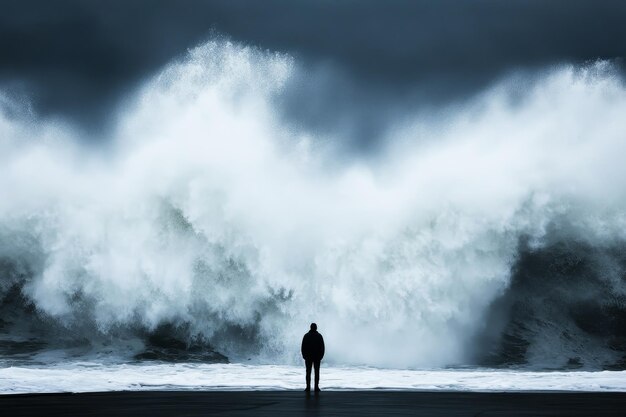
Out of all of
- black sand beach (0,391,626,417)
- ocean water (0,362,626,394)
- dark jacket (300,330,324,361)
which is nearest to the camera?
black sand beach (0,391,626,417)

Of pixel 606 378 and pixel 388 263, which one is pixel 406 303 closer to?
pixel 388 263

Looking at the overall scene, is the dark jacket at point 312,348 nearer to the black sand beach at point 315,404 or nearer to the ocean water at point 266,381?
the black sand beach at point 315,404

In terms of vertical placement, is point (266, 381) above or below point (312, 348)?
below

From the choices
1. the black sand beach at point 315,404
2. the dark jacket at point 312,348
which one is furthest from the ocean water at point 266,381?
the black sand beach at point 315,404

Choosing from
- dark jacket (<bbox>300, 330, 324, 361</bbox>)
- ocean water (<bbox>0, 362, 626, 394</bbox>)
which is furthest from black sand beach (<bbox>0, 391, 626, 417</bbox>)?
ocean water (<bbox>0, 362, 626, 394</bbox>)

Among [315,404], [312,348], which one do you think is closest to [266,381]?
[312,348]

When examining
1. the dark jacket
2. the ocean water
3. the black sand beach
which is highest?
the dark jacket

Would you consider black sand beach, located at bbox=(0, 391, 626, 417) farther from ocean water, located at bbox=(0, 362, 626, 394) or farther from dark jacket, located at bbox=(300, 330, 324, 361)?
ocean water, located at bbox=(0, 362, 626, 394)

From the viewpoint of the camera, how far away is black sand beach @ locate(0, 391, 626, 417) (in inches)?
348

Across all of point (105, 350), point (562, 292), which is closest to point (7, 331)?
point (105, 350)

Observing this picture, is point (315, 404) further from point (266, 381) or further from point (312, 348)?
point (266, 381)

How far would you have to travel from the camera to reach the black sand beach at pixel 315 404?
8.83 metres

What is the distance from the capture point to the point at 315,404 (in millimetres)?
10188

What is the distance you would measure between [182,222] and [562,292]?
13.2 metres
